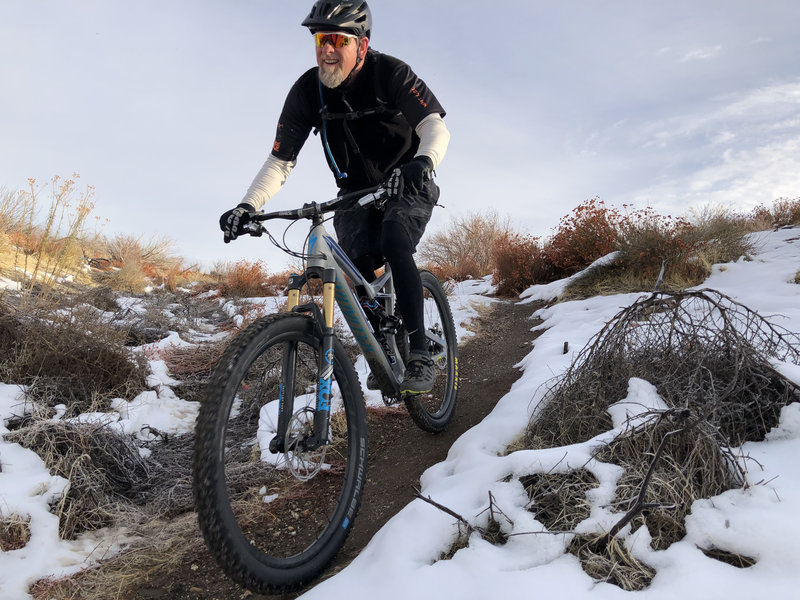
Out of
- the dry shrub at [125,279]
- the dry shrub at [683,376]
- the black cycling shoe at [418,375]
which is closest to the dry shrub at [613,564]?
the dry shrub at [683,376]

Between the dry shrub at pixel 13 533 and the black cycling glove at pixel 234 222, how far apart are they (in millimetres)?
1580

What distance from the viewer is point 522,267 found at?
33.7 ft

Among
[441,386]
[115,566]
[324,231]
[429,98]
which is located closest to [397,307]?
[324,231]

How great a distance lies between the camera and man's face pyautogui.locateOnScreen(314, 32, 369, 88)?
237cm

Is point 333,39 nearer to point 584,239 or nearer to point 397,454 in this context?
point 397,454

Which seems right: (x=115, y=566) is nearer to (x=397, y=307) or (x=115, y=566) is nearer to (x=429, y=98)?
(x=397, y=307)

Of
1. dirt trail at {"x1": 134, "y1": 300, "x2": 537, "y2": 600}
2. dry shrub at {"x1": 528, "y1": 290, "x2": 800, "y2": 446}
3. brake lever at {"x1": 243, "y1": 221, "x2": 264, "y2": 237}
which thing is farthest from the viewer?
brake lever at {"x1": 243, "y1": 221, "x2": 264, "y2": 237}

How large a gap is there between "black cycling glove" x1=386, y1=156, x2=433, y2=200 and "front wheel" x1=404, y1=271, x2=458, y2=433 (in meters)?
0.94

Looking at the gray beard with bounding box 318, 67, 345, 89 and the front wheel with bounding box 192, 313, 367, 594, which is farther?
the gray beard with bounding box 318, 67, 345, 89

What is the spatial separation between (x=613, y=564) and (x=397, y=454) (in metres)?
1.84

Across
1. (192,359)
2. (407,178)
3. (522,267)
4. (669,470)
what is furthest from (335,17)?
(522,267)

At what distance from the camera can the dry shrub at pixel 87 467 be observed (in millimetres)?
2324

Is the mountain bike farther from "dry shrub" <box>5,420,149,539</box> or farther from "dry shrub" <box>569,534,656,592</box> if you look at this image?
"dry shrub" <box>569,534,656,592</box>

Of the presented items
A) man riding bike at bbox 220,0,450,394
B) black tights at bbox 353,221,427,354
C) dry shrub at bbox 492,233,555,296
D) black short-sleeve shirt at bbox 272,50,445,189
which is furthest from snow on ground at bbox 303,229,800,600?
dry shrub at bbox 492,233,555,296
